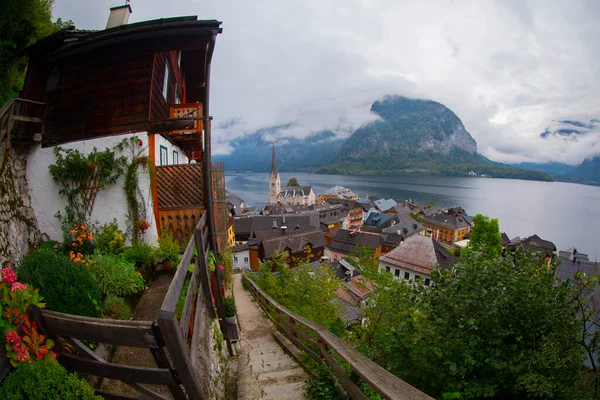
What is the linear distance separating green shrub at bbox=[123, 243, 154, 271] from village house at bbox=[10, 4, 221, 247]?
797 mm

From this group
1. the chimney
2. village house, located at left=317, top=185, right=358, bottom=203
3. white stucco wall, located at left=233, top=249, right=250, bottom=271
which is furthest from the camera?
village house, located at left=317, top=185, right=358, bottom=203

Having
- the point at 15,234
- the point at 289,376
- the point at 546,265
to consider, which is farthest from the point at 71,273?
the point at 546,265

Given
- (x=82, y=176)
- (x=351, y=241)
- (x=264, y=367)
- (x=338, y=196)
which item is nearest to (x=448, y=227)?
(x=351, y=241)

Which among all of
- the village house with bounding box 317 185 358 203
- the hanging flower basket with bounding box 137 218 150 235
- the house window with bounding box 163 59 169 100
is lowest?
the village house with bounding box 317 185 358 203

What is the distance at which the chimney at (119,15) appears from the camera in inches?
380

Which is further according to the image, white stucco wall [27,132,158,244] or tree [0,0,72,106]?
tree [0,0,72,106]

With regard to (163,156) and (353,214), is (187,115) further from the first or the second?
(353,214)

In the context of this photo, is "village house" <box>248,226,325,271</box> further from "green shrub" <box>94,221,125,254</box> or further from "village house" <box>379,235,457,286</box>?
"green shrub" <box>94,221,125,254</box>

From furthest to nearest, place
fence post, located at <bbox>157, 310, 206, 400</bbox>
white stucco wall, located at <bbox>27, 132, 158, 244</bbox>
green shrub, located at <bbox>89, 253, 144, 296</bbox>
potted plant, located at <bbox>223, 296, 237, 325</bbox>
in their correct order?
potted plant, located at <bbox>223, 296, 237, 325</bbox>, white stucco wall, located at <bbox>27, 132, 158, 244</bbox>, green shrub, located at <bbox>89, 253, 144, 296</bbox>, fence post, located at <bbox>157, 310, 206, 400</bbox>

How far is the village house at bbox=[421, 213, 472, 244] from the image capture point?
6391cm

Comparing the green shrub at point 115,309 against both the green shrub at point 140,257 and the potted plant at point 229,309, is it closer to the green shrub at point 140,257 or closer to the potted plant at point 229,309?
the green shrub at point 140,257

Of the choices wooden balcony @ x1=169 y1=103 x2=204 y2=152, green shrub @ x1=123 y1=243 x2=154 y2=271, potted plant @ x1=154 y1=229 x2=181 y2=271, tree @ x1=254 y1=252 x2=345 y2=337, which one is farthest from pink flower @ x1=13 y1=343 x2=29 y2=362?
wooden balcony @ x1=169 y1=103 x2=204 y2=152

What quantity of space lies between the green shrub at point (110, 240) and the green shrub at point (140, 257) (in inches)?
13.8

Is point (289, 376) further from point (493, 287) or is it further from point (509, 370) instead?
point (493, 287)
